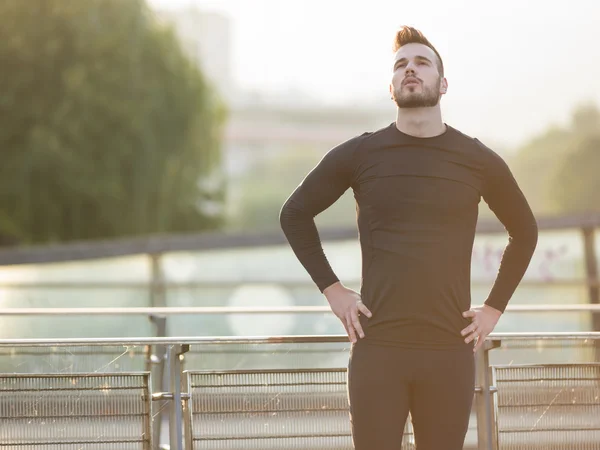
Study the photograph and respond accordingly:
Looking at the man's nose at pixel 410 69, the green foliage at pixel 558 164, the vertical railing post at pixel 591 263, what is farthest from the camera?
the green foliage at pixel 558 164

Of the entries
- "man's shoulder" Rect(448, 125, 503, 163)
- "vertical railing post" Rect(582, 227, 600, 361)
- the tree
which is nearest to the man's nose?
"man's shoulder" Rect(448, 125, 503, 163)

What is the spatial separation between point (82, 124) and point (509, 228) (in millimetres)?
18282

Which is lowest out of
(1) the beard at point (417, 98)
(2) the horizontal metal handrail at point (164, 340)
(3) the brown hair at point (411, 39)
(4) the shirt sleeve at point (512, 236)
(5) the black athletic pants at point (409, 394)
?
(5) the black athletic pants at point (409, 394)

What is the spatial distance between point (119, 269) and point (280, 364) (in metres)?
→ 7.67

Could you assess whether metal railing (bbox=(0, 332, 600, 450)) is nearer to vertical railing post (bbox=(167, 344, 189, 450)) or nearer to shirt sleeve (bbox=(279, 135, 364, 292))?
vertical railing post (bbox=(167, 344, 189, 450))

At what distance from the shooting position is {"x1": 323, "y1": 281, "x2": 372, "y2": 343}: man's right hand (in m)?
3.54

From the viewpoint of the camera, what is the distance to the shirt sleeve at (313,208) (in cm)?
369

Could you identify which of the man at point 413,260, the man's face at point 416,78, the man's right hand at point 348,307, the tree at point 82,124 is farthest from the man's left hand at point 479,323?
the tree at point 82,124

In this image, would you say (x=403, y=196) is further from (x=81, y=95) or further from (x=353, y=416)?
(x=81, y=95)

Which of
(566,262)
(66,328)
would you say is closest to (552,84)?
(566,262)

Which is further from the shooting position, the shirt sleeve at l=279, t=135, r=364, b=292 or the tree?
the tree

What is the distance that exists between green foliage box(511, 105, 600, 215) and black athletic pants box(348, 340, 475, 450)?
47.7 m

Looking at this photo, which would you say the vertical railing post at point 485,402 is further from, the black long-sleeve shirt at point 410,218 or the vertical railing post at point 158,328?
the vertical railing post at point 158,328

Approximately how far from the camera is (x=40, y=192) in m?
20.8
